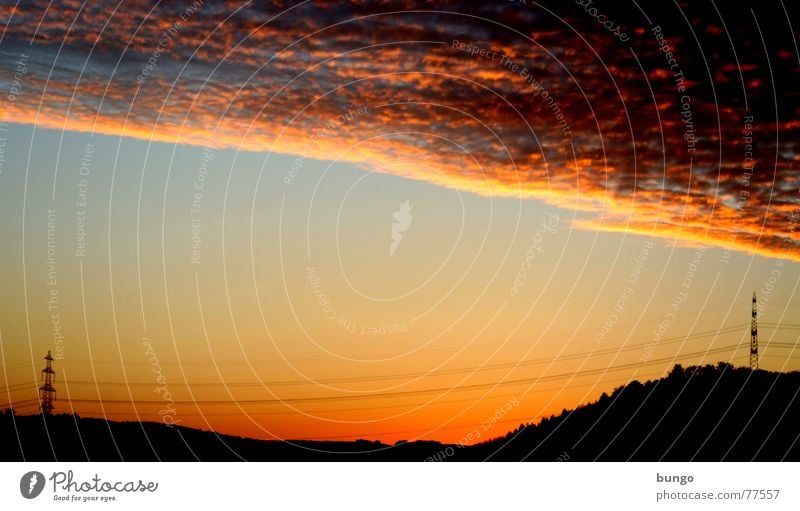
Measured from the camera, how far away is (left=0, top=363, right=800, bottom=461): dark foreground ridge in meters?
26.0

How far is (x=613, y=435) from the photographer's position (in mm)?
32156

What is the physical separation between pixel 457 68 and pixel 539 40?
2.16m
